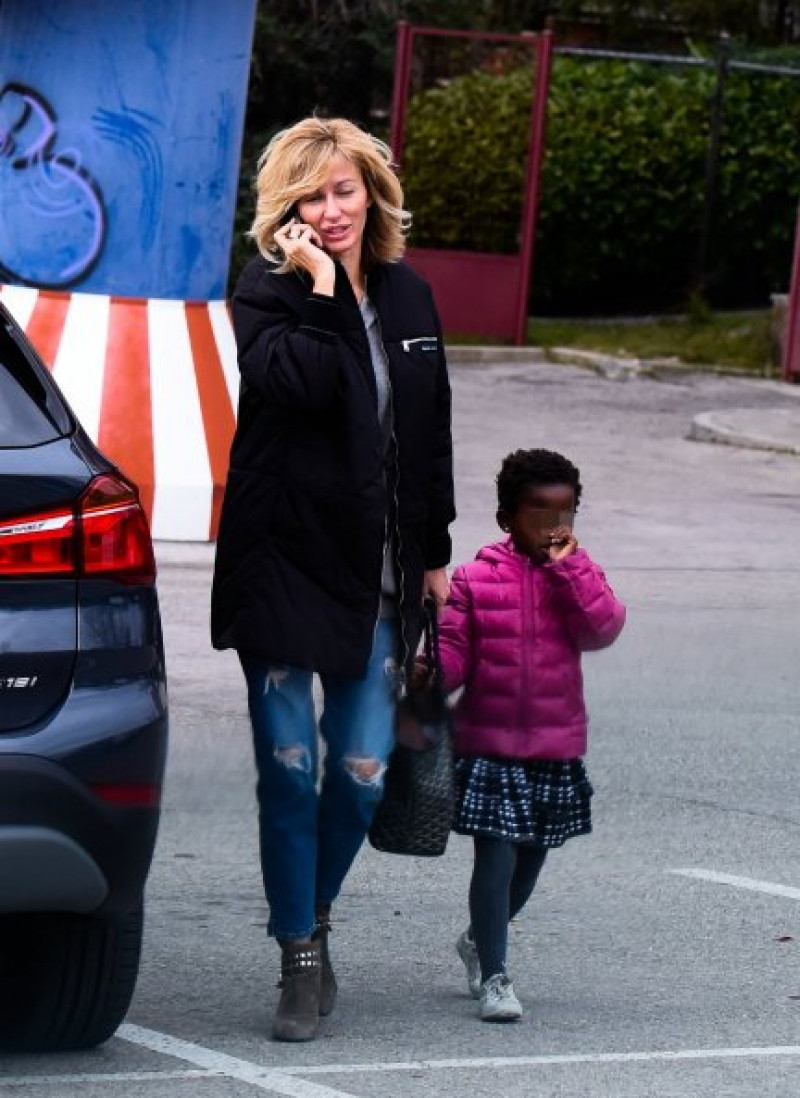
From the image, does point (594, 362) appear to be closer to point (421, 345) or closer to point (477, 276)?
point (477, 276)

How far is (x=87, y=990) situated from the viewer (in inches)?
197

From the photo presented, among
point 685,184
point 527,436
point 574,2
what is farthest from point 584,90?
point 527,436

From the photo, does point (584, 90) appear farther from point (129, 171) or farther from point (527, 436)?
point (129, 171)

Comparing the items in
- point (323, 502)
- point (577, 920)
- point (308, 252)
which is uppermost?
point (308, 252)

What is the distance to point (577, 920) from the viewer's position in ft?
20.9

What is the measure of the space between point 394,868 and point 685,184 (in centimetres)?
1761

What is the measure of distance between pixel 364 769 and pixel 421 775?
0.12 m

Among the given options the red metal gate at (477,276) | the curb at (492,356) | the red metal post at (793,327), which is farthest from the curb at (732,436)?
the red metal gate at (477,276)

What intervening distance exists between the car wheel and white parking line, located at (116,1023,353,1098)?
12 centimetres

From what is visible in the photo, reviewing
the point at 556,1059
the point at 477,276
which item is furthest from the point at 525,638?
the point at 477,276

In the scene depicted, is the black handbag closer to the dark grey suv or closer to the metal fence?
the dark grey suv

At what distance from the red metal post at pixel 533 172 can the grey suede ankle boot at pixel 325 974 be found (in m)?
16.1

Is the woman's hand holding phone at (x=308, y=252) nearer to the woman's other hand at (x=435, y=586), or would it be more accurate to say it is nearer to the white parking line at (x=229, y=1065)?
the woman's other hand at (x=435, y=586)

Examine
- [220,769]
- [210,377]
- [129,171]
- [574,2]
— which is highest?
[574,2]
